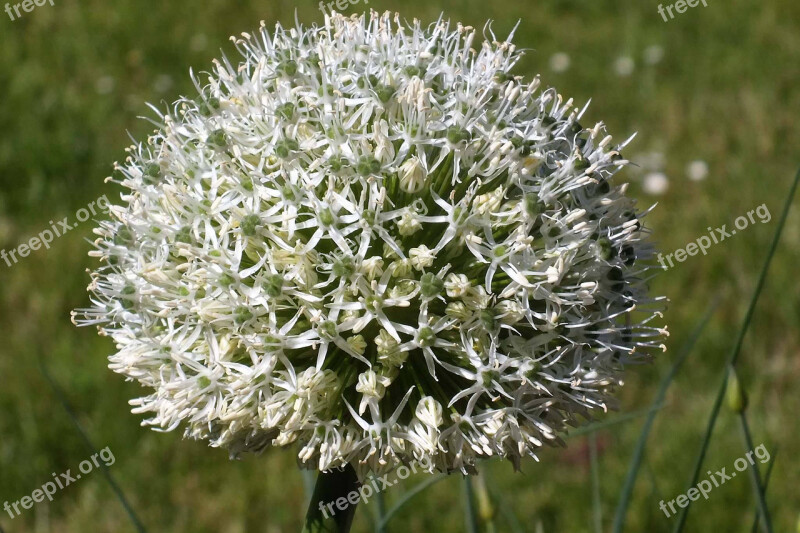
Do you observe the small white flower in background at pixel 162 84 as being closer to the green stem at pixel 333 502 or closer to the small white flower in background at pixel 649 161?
the small white flower in background at pixel 649 161

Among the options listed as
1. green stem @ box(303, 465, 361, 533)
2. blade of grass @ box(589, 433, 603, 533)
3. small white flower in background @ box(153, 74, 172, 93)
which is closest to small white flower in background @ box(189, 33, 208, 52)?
small white flower in background @ box(153, 74, 172, 93)

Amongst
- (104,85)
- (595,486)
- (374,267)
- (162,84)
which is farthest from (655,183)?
(374,267)

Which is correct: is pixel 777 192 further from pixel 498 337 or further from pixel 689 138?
pixel 498 337

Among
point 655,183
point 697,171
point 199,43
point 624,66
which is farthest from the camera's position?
point 624,66

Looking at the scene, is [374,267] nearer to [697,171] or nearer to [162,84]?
[697,171]

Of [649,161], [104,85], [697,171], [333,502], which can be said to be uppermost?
[104,85]
